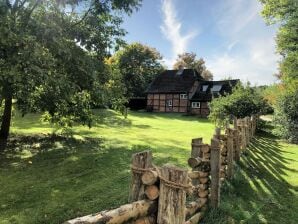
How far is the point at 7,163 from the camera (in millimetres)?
11117

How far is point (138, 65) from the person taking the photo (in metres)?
59.3

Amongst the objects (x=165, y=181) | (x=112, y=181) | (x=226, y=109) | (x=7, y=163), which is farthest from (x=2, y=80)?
(x=226, y=109)

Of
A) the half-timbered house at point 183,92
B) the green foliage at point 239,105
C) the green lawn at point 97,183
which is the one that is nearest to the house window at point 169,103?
the half-timbered house at point 183,92

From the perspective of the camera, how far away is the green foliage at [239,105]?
25.4 m

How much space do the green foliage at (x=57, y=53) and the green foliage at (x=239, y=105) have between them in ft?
41.2

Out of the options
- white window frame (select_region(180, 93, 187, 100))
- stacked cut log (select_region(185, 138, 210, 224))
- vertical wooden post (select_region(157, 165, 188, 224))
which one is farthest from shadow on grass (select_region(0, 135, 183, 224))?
white window frame (select_region(180, 93, 187, 100))

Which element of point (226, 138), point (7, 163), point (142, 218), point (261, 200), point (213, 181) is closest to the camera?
point (142, 218)

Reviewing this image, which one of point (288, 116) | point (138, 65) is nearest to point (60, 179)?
point (288, 116)

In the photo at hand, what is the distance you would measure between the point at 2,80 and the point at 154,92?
3849 cm

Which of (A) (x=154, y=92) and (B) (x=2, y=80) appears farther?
(A) (x=154, y=92)

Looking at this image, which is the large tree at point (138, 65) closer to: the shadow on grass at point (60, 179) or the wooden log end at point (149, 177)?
the shadow on grass at point (60, 179)

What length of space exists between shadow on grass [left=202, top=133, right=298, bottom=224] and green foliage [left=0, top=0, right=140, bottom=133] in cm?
721

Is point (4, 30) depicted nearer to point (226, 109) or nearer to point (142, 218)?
point (142, 218)

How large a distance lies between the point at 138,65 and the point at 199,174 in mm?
54222
